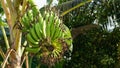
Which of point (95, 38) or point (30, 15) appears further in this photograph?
point (95, 38)

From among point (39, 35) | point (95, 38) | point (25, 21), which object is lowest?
point (95, 38)

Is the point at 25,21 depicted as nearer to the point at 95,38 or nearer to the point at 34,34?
the point at 34,34

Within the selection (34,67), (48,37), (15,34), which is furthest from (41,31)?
(34,67)

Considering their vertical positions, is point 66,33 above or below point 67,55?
above

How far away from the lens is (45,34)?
296 cm

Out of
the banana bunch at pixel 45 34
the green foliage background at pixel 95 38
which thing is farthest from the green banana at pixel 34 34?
the green foliage background at pixel 95 38

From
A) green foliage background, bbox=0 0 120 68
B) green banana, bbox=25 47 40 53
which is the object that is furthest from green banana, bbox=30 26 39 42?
green foliage background, bbox=0 0 120 68

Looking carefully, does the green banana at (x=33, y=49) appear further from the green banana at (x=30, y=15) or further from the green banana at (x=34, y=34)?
the green banana at (x=30, y=15)

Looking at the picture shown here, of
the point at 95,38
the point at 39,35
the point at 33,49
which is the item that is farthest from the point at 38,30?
the point at 95,38

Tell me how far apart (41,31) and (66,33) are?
12.5 inches

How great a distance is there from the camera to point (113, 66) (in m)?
7.07

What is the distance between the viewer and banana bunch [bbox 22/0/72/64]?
2.96m

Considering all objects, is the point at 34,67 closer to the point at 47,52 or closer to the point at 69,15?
the point at 69,15

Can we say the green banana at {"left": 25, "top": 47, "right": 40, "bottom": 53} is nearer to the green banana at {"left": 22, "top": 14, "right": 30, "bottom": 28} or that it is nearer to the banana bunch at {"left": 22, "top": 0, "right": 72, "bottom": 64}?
the banana bunch at {"left": 22, "top": 0, "right": 72, "bottom": 64}
